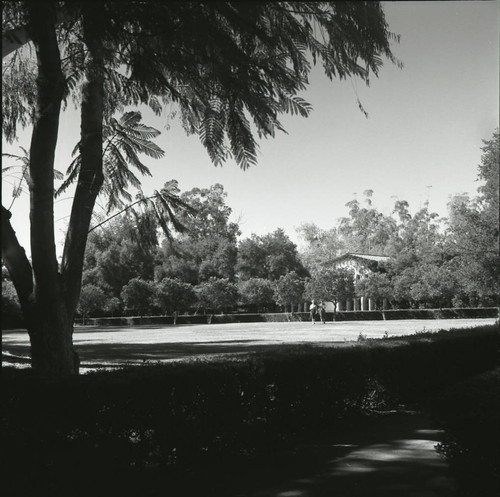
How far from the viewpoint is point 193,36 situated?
2.68m

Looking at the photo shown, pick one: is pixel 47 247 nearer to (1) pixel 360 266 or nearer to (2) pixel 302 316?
(2) pixel 302 316

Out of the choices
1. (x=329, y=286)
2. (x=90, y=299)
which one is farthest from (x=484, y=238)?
(x=90, y=299)

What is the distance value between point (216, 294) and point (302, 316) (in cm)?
952

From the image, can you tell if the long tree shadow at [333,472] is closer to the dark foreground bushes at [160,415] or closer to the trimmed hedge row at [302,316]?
the dark foreground bushes at [160,415]

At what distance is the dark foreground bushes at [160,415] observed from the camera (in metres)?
4.46

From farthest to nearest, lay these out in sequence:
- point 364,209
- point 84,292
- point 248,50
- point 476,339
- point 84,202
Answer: point 364,209 < point 84,292 < point 476,339 < point 84,202 < point 248,50

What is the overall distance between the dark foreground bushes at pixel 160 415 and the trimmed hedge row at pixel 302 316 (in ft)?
134

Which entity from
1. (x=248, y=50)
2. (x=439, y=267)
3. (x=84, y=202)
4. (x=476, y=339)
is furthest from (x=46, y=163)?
(x=439, y=267)

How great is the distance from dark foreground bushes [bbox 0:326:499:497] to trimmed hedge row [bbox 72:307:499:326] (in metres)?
40.9

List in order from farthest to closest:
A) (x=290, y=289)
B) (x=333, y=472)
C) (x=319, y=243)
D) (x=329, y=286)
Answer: (x=319, y=243) → (x=290, y=289) → (x=329, y=286) → (x=333, y=472)

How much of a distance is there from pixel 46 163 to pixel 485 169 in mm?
30761

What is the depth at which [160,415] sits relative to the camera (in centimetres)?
509

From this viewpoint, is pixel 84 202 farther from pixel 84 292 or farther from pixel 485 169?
pixel 84 292

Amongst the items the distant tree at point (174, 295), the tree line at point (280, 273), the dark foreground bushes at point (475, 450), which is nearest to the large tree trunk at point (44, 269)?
the dark foreground bushes at point (475, 450)
